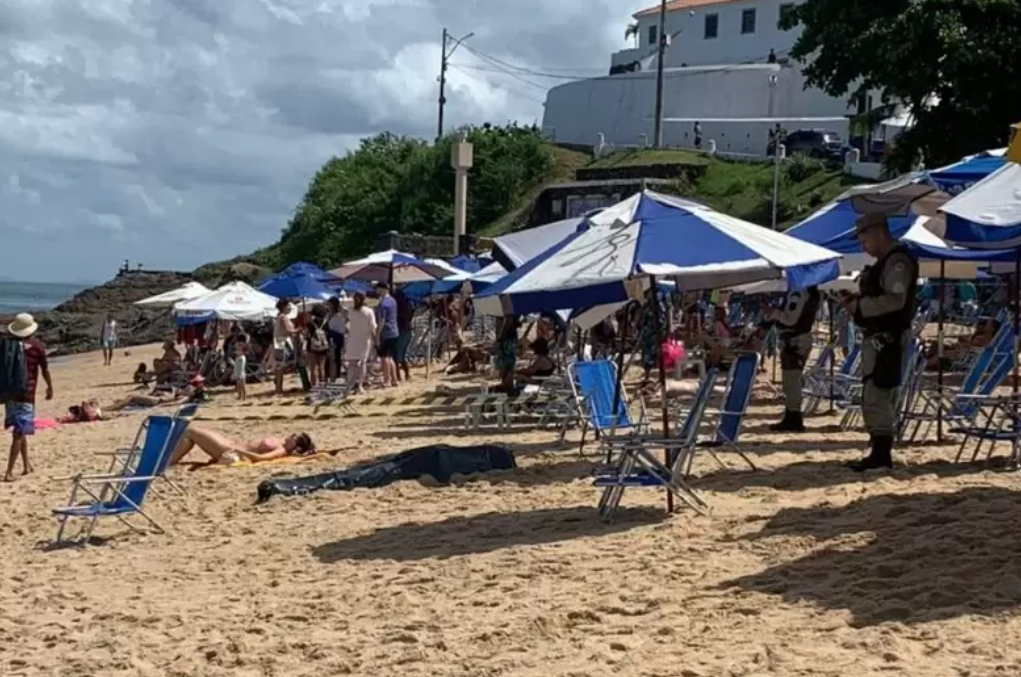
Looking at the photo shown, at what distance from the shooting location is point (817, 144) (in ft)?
157

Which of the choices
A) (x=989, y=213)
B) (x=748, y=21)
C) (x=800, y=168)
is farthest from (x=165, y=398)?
(x=748, y=21)

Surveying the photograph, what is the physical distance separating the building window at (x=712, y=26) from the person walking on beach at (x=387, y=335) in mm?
44699

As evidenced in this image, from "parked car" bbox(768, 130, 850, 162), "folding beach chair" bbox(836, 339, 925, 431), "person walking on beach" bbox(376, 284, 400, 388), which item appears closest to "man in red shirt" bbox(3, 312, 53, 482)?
"person walking on beach" bbox(376, 284, 400, 388)

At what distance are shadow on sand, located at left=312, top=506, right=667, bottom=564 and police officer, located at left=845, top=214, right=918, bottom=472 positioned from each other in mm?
1640

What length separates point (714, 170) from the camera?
47.0 m

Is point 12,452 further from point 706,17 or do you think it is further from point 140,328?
→ point 706,17

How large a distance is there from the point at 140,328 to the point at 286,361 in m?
29.7

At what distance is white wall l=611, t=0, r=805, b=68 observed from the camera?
191 feet

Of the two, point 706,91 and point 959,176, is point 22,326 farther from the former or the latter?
point 706,91

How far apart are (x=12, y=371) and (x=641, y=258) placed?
21.6 feet

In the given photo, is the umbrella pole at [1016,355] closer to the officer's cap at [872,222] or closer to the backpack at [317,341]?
the officer's cap at [872,222]

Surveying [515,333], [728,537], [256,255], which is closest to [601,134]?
[256,255]

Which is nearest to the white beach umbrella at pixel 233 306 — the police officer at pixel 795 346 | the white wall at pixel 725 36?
the police officer at pixel 795 346

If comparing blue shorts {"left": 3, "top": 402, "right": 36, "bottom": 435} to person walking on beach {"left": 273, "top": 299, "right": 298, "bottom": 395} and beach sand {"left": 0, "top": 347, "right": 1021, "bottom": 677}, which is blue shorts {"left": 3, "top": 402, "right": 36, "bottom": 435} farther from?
person walking on beach {"left": 273, "top": 299, "right": 298, "bottom": 395}
